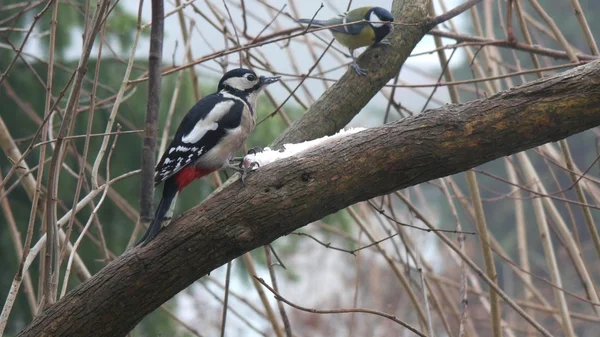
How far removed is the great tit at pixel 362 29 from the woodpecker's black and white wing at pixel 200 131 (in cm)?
55

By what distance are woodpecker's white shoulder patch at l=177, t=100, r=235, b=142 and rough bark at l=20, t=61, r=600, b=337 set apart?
0.39 meters

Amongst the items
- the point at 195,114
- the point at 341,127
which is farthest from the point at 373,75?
the point at 195,114

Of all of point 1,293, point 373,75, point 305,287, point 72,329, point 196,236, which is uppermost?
point 305,287

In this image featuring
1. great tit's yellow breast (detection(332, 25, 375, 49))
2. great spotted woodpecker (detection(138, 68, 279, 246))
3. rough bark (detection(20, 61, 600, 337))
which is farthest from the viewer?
great tit's yellow breast (detection(332, 25, 375, 49))

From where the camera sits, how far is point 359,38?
10.6ft

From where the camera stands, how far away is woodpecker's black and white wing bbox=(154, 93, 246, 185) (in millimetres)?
2137

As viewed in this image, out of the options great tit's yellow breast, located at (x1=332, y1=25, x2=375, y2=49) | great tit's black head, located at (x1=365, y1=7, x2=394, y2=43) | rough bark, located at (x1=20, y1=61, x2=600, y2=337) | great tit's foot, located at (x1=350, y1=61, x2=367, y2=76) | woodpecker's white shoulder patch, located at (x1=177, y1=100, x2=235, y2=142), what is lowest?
rough bark, located at (x1=20, y1=61, x2=600, y2=337)

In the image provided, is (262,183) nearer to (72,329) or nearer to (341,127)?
(72,329)

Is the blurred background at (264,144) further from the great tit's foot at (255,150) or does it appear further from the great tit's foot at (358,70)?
the great tit's foot at (255,150)

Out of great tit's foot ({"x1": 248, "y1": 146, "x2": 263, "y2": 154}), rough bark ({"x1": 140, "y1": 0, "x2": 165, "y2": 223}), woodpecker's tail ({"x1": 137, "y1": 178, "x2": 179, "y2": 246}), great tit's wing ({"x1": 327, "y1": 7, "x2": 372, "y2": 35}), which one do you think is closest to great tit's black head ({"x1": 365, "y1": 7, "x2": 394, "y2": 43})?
great tit's wing ({"x1": 327, "y1": 7, "x2": 372, "y2": 35})

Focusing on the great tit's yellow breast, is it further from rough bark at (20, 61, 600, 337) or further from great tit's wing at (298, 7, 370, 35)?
rough bark at (20, 61, 600, 337)

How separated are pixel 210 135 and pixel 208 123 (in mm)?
50

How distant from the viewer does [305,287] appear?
11.0 m

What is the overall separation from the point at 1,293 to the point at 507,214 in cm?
1061
